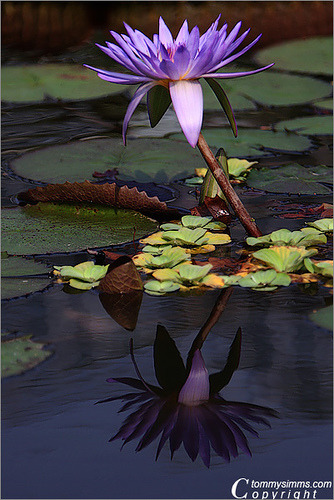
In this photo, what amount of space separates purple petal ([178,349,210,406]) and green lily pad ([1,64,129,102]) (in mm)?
2413

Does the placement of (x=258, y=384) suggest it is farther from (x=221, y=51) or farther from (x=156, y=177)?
(x=156, y=177)

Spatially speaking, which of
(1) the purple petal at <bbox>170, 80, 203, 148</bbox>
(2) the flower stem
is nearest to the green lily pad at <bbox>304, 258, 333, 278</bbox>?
(2) the flower stem

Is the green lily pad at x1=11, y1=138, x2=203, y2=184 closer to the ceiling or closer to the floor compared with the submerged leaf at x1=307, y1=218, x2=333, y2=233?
closer to the floor

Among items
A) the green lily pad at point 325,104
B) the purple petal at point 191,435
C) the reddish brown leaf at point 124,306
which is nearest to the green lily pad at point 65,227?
the reddish brown leaf at point 124,306

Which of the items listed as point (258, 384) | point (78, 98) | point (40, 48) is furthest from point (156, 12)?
point (258, 384)

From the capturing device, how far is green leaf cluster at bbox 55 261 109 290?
5.22ft

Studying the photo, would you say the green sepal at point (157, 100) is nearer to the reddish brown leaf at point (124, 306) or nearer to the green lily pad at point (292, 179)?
the reddish brown leaf at point (124, 306)

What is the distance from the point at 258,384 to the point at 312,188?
3.83 feet

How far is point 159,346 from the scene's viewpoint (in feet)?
4.34

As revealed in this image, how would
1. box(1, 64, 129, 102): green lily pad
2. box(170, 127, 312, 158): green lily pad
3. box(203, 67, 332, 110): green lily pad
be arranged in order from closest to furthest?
box(170, 127, 312, 158): green lily pad < box(203, 67, 332, 110): green lily pad < box(1, 64, 129, 102): green lily pad

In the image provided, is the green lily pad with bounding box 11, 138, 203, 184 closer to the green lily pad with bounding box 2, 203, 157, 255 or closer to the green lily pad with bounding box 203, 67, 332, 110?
the green lily pad with bounding box 2, 203, 157, 255

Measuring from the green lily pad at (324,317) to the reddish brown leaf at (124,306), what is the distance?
1.17ft

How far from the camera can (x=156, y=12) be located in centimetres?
522

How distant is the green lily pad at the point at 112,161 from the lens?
2.37 meters
